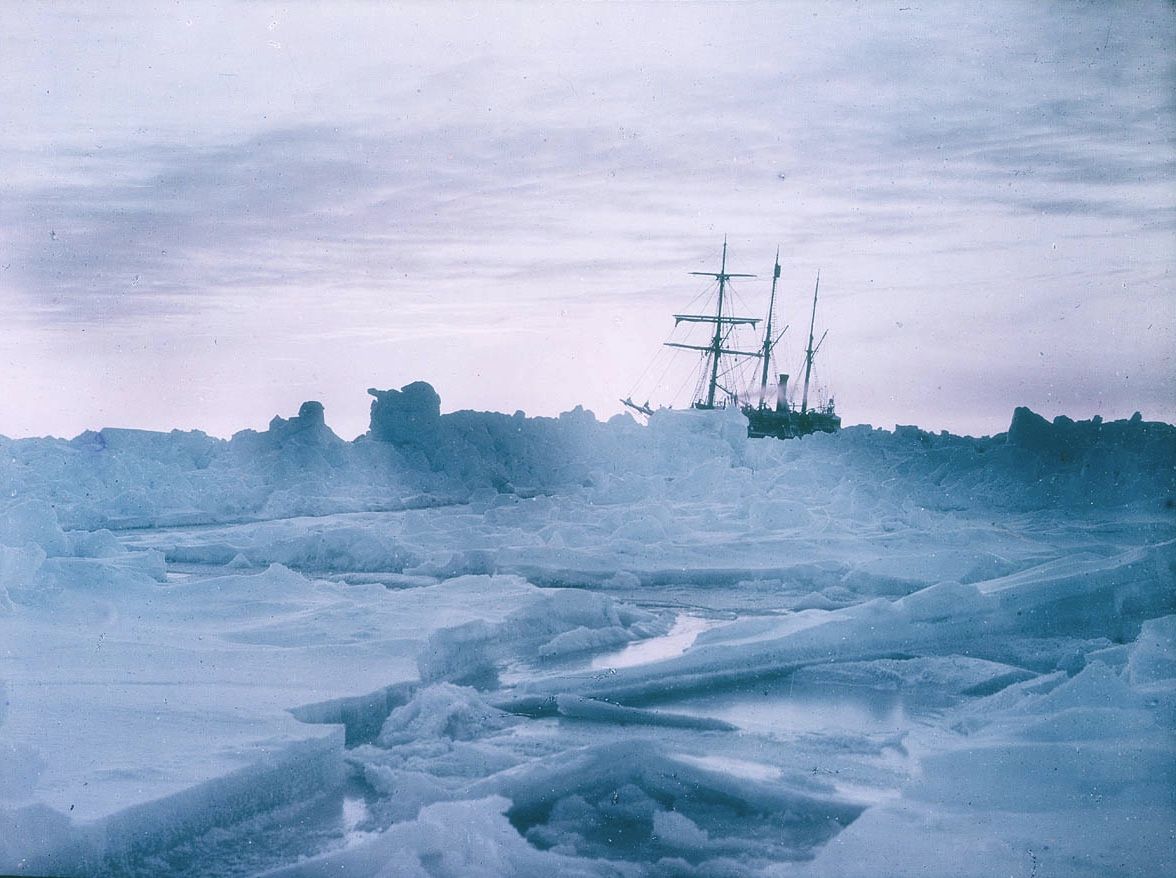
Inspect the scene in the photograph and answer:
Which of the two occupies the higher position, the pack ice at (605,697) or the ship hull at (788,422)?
the ship hull at (788,422)

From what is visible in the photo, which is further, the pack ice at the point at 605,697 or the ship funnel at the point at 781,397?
the ship funnel at the point at 781,397

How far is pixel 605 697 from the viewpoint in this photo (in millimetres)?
4605

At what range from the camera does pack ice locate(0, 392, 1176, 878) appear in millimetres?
2965

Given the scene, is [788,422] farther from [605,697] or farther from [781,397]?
[605,697]

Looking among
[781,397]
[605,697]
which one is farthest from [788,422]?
[605,697]

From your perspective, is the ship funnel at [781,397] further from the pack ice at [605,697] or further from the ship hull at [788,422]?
the pack ice at [605,697]

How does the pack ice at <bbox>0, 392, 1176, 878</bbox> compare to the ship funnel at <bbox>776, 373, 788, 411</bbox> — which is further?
the ship funnel at <bbox>776, 373, 788, 411</bbox>

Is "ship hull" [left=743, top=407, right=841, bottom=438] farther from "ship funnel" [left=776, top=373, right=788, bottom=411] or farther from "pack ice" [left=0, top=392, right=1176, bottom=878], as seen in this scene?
"pack ice" [left=0, top=392, right=1176, bottom=878]

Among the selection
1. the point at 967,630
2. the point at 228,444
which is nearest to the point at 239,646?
the point at 967,630

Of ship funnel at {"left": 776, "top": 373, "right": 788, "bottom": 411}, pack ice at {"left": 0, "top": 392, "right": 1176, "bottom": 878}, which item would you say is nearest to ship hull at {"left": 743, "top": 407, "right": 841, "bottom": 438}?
ship funnel at {"left": 776, "top": 373, "right": 788, "bottom": 411}

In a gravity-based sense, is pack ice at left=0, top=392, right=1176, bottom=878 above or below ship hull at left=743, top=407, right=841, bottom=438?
below

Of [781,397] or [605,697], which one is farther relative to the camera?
[781,397]

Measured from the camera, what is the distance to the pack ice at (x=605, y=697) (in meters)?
2.96

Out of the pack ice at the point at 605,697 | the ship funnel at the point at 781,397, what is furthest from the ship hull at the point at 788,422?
the pack ice at the point at 605,697
